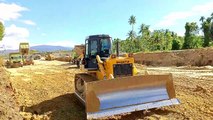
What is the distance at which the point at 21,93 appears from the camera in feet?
49.6

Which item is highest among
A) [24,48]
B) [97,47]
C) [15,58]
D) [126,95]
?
[97,47]

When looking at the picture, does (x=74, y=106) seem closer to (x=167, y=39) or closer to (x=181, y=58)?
(x=181, y=58)

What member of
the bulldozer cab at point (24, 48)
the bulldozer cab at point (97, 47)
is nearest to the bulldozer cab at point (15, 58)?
the bulldozer cab at point (24, 48)

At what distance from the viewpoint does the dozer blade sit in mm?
9023

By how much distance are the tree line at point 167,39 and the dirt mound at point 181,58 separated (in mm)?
25244

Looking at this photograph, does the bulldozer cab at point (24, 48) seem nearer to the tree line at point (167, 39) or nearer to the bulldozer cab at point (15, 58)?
the bulldozer cab at point (15, 58)

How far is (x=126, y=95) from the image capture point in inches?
372

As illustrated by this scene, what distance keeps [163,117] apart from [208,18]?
231ft

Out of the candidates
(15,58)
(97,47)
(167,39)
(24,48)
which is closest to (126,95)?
(97,47)

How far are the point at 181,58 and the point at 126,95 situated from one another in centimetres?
2813

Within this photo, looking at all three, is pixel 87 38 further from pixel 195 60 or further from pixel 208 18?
pixel 208 18

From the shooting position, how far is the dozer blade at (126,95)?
9023 millimetres

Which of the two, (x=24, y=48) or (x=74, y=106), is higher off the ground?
(x=24, y=48)

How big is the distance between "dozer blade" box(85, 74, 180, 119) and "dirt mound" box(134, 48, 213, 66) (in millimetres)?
24024
